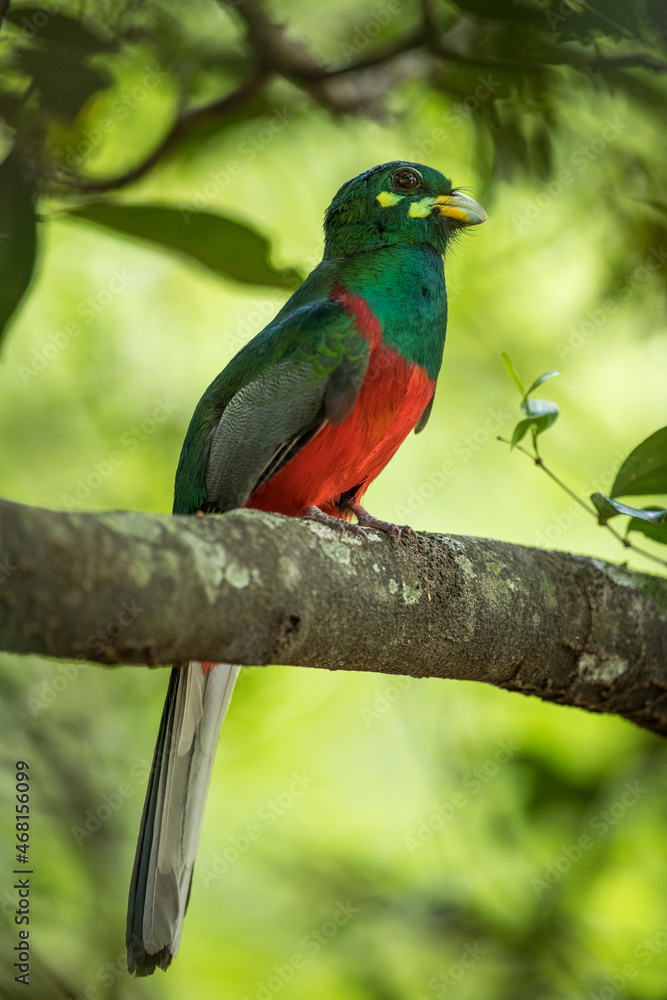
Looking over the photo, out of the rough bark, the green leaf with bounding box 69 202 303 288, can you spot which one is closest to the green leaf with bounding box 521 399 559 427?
the rough bark

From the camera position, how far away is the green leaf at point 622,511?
8.67 feet

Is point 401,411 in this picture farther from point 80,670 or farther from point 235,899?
point 235,899

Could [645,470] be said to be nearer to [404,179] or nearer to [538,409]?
[538,409]

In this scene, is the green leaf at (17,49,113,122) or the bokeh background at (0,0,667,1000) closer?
the green leaf at (17,49,113,122)

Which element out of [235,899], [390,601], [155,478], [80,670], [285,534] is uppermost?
[285,534]

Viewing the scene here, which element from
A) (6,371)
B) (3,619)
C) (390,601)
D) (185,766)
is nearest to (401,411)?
(390,601)

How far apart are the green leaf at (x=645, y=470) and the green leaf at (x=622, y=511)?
92 mm

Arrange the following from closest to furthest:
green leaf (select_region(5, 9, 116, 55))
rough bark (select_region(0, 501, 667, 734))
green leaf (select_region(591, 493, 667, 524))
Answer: rough bark (select_region(0, 501, 667, 734))
green leaf (select_region(591, 493, 667, 524))
green leaf (select_region(5, 9, 116, 55))

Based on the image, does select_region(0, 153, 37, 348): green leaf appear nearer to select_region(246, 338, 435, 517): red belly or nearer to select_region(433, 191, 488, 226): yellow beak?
select_region(246, 338, 435, 517): red belly

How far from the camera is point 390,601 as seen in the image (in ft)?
7.26

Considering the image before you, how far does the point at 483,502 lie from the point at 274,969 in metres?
2.96

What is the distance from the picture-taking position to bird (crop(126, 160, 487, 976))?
2658 mm

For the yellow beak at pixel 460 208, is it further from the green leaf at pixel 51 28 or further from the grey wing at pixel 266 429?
the green leaf at pixel 51 28

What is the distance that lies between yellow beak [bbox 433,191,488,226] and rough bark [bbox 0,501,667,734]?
1462 millimetres
